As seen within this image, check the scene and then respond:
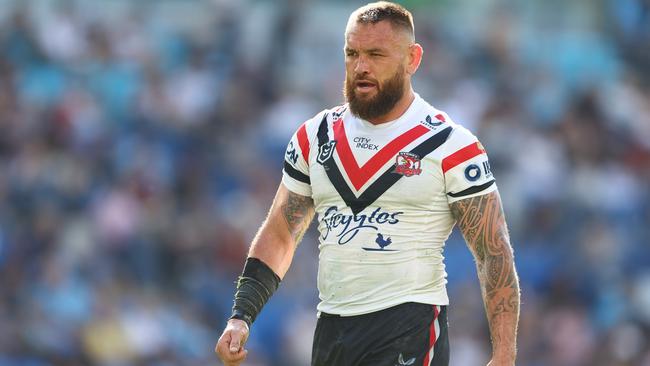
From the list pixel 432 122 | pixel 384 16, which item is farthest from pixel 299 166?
pixel 384 16

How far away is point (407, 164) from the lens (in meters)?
6.42

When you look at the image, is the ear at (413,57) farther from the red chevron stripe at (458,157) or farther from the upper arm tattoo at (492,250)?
the upper arm tattoo at (492,250)

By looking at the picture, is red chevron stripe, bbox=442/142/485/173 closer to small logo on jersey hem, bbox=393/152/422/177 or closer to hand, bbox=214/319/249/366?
small logo on jersey hem, bbox=393/152/422/177

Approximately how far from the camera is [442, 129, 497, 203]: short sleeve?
6.34 meters

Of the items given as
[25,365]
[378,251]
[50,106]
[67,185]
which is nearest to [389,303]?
[378,251]

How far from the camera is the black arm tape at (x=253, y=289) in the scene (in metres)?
6.62

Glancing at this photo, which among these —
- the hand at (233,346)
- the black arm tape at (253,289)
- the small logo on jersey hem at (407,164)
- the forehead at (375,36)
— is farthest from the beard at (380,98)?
the hand at (233,346)

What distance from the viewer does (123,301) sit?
44.8 ft

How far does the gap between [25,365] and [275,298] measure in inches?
106

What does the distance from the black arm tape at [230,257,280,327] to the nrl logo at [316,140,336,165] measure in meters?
0.63

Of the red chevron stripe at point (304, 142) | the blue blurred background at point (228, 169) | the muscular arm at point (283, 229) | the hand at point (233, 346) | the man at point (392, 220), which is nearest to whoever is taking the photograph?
the hand at point (233, 346)

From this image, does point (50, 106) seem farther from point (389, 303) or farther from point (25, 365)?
point (389, 303)

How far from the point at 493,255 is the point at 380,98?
0.93 metres

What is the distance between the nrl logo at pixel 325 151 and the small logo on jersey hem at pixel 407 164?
38 cm
